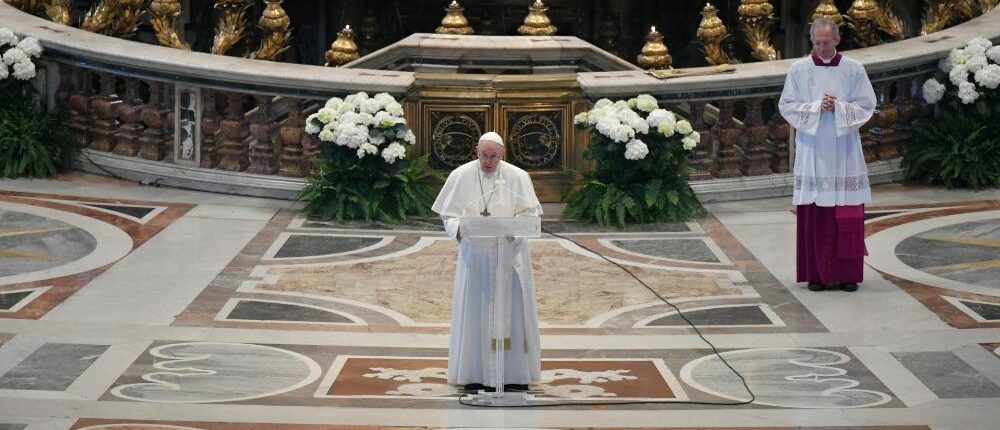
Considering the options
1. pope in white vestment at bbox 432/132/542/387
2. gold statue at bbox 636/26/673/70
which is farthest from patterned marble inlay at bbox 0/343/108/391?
gold statue at bbox 636/26/673/70

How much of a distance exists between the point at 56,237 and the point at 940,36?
738 centimetres

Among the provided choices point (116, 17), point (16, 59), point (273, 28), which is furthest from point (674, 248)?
point (116, 17)

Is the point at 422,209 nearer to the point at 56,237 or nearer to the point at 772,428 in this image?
the point at 56,237

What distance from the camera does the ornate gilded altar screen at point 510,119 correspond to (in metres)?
15.5

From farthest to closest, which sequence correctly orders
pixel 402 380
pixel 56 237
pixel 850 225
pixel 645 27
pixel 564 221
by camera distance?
pixel 645 27 < pixel 564 221 < pixel 56 237 < pixel 850 225 < pixel 402 380

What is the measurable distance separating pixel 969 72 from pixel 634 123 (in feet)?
10.0

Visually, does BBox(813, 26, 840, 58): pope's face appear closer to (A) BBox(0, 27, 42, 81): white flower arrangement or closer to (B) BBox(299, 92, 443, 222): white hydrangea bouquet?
(B) BBox(299, 92, 443, 222): white hydrangea bouquet

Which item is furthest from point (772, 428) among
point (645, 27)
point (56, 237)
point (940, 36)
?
point (645, 27)

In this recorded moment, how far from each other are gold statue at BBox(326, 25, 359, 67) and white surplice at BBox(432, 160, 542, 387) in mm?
7429

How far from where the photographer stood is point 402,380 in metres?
11.2

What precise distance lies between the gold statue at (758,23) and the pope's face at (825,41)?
6.37 meters

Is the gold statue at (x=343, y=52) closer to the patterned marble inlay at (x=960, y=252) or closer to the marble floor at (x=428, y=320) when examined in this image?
the marble floor at (x=428, y=320)

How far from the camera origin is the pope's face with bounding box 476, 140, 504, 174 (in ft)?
35.6

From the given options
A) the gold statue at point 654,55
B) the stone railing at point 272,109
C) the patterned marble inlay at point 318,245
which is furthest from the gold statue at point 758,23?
the patterned marble inlay at point 318,245
